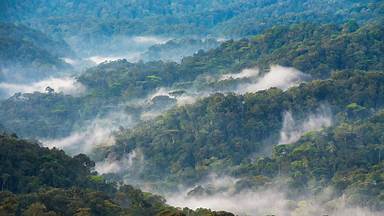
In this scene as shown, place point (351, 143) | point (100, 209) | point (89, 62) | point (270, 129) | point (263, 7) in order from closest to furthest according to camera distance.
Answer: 1. point (100, 209)
2. point (351, 143)
3. point (270, 129)
4. point (89, 62)
5. point (263, 7)

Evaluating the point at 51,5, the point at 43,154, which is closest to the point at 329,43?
the point at 43,154

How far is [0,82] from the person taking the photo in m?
136

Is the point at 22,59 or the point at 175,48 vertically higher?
the point at 175,48

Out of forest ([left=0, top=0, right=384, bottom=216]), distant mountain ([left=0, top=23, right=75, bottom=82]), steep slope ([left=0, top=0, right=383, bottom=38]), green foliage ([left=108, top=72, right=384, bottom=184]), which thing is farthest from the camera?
steep slope ([left=0, top=0, right=383, bottom=38])

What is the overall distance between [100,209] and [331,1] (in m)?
120

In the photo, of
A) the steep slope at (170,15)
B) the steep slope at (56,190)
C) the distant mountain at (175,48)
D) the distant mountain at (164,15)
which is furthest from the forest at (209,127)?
the distant mountain at (175,48)

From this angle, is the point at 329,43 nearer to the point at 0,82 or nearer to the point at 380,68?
the point at 380,68

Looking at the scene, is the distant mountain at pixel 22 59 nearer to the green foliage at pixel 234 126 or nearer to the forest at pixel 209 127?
the forest at pixel 209 127

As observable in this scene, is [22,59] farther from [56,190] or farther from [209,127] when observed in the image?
[56,190]

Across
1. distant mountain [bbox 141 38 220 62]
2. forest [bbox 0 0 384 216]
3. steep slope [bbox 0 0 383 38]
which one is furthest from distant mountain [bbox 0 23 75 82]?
steep slope [bbox 0 0 383 38]

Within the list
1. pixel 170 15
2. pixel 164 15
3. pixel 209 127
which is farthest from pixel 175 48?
pixel 209 127

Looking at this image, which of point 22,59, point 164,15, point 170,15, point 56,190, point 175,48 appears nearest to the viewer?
point 56,190

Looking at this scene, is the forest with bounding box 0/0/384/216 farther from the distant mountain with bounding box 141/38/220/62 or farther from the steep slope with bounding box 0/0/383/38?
the distant mountain with bounding box 141/38/220/62

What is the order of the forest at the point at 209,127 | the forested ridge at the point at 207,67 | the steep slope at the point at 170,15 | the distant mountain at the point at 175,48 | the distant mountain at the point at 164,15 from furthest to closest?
the distant mountain at the point at 175,48, the distant mountain at the point at 164,15, the steep slope at the point at 170,15, the forested ridge at the point at 207,67, the forest at the point at 209,127
